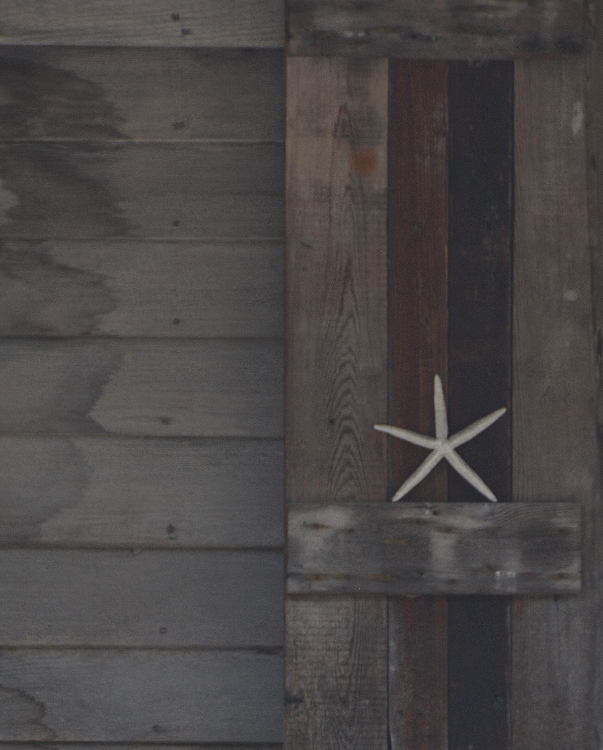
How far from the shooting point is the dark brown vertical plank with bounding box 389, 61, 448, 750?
6.34 feet

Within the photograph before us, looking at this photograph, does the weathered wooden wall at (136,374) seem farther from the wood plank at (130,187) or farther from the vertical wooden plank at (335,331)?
the vertical wooden plank at (335,331)

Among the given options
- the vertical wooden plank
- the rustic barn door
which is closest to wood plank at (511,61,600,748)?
the rustic barn door

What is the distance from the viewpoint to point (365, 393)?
193cm

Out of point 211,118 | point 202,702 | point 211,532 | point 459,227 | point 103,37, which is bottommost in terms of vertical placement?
point 202,702

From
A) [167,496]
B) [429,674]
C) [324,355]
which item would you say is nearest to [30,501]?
[167,496]

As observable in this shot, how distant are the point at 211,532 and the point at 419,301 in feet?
2.34

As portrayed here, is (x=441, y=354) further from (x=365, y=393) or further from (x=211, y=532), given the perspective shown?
(x=211, y=532)

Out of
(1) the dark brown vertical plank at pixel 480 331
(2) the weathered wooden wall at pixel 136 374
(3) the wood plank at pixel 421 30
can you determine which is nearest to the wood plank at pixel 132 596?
(2) the weathered wooden wall at pixel 136 374

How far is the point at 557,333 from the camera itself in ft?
6.39

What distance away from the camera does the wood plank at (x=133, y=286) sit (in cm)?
213

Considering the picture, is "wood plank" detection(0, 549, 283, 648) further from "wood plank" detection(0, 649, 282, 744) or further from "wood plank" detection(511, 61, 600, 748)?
"wood plank" detection(511, 61, 600, 748)

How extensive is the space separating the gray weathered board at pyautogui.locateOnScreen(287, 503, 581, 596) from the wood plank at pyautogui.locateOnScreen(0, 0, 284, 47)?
1061 millimetres

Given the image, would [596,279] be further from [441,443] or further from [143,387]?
[143,387]

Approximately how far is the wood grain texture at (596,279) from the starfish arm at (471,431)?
0.76 ft
